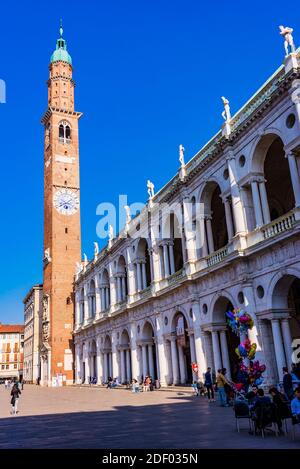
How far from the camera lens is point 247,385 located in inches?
618

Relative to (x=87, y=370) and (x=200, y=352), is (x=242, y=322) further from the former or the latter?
(x=87, y=370)

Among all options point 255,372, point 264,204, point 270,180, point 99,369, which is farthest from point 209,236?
point 99,369

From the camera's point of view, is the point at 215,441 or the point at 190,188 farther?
the point at 190,188

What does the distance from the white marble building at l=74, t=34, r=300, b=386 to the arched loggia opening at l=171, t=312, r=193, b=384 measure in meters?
0.07

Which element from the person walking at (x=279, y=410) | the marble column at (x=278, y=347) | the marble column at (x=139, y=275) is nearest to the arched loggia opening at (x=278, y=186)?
the marble column at (x=278, y=347)

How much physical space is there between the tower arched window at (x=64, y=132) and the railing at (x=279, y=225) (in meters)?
47.9

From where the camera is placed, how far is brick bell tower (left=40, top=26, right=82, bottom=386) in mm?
58812

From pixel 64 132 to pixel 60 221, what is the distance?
13431mm

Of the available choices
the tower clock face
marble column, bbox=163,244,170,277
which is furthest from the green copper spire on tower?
marble column, bbox=163,244,170,277

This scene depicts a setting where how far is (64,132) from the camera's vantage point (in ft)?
213

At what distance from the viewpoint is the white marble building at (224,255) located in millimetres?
20844
